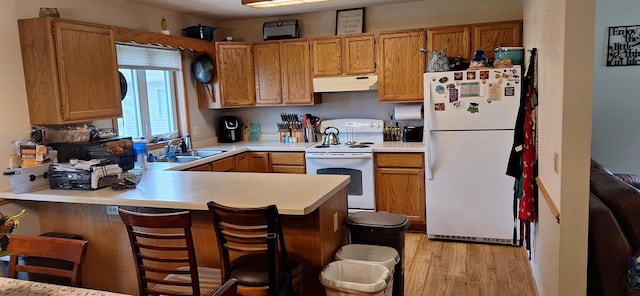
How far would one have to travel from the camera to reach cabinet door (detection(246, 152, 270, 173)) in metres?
4.80

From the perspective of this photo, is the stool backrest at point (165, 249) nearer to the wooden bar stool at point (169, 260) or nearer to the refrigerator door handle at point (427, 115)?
the wooden bar stool at point (169, 260)

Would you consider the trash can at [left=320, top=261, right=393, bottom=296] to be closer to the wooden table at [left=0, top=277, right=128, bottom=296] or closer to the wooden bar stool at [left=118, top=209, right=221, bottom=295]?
the wooden bar stool at [left=118, top=209, right=221, bottom=295]

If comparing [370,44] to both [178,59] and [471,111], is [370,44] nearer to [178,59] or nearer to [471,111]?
[471,111]

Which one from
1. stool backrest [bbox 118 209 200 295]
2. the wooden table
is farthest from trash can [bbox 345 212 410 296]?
the wooden table

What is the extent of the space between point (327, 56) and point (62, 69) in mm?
2552

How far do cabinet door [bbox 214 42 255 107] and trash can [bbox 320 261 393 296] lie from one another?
303cm

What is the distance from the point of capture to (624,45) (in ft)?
14.3

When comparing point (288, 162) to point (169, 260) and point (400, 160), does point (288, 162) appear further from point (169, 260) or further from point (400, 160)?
point (169, 260)

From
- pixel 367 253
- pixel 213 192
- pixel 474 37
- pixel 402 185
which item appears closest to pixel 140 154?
pixel 213 192

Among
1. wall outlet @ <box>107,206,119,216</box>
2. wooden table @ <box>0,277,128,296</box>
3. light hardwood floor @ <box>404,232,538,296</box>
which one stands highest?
wall outlet @ <box>107,206,119,216</box>

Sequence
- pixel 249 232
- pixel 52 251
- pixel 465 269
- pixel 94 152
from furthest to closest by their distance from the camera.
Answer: pixel 465 269 → pixel 94 152 → pixel 249 232 → pixel 52 251

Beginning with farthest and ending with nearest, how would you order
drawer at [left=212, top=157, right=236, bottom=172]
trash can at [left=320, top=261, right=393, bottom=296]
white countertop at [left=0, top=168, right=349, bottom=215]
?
drawer at [left=212, top=157, right=236, bottom=172] → white countertop at [left=0, top=168, right=349, bottom=215] → trash can at [left=320, top=261, right=393, bottom=296]

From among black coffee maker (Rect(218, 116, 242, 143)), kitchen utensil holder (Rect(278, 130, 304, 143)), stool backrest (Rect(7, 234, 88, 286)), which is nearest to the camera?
stool backrest (Rect(7, 234, 88, 286))

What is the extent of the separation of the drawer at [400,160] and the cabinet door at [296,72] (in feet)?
3.50
